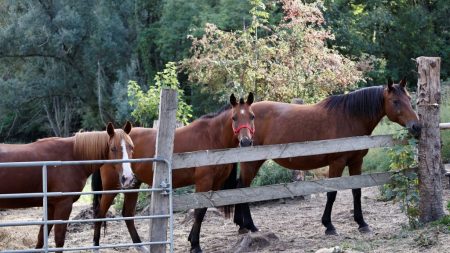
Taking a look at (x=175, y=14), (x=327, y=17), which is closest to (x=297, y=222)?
(x=327, y=17)

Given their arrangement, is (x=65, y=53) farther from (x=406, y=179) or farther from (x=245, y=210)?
(x=406, y=179)

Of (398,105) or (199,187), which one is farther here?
(398,105)

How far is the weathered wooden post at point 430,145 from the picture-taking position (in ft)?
26.2

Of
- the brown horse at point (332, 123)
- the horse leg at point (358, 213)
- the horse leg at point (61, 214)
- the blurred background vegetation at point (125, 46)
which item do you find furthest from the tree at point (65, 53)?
the horse leg at point (61, 214)

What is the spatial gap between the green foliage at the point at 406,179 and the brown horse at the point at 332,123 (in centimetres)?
20

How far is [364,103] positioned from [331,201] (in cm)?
126

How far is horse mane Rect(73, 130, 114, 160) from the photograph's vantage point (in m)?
7.59

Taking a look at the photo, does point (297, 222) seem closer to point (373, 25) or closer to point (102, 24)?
point (373, 25)

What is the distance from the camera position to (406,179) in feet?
26.3

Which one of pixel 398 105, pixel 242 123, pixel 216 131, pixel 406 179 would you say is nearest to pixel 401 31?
pixel 398 105

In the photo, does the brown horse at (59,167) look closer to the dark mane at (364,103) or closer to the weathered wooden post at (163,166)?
the weathered wooden post at (163,166)

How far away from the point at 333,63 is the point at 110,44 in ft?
57.0

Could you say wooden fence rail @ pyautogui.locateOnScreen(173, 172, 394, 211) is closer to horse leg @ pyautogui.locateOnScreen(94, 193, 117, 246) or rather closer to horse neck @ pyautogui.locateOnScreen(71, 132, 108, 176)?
horse neck @ pyautogui.locateOnScreen(71, 132, 108, 176)

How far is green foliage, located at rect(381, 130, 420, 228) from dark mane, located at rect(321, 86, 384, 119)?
717mm
